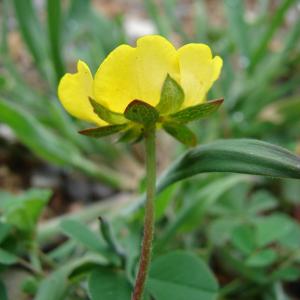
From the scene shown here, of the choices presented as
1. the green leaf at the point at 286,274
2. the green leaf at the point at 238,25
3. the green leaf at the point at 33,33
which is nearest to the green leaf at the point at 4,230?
the green leaf at the point at 286,274

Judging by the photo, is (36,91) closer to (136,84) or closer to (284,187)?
(284,187)

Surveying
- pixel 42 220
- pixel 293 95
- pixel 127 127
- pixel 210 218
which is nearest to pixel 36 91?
pixel 42 220

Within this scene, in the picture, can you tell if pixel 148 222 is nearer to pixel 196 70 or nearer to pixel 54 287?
pixel 196 70

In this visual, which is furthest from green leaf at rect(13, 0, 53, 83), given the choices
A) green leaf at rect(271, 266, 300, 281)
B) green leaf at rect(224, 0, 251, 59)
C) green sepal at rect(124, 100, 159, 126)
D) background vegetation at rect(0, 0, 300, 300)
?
green sepal at rect(124, 100, 159, 126)

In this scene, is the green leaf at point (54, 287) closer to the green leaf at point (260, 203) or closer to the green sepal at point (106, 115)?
the green sepal at point (106, 115)

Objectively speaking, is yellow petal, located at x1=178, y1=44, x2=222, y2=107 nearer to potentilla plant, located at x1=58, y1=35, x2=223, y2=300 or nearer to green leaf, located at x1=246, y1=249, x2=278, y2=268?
potentilla plant, located at x1=58, y1=35, x2=223, y2=300
